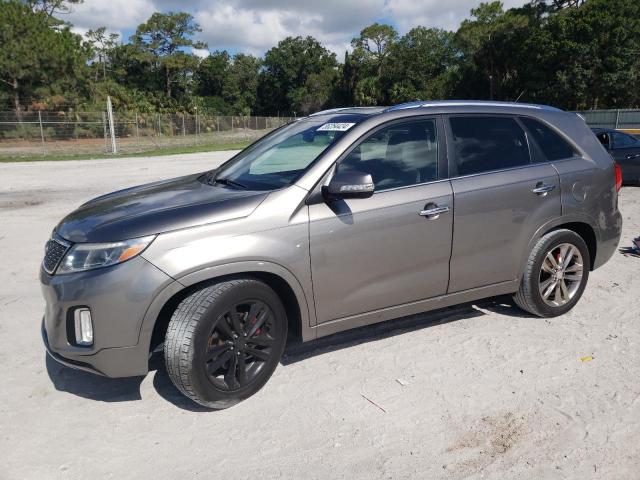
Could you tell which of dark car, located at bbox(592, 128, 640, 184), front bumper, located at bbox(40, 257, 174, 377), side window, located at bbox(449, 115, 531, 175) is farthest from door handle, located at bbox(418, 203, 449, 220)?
dark car, located at bbox(592, 128, 640, 184)

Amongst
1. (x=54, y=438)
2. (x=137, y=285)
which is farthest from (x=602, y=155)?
(x=54, y=438)

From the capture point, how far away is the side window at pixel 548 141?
14.9ft

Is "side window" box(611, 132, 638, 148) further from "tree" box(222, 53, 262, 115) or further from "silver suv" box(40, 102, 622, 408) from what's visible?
"tree" box(222, 53, 262, 115)

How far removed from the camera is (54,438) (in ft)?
10.2

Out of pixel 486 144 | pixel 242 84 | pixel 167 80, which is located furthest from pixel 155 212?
pixel 242 84

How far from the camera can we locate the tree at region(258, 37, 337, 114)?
103312mm

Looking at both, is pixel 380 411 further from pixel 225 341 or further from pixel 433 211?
pixel 433 211

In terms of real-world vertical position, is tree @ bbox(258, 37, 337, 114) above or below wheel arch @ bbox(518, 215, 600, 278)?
above

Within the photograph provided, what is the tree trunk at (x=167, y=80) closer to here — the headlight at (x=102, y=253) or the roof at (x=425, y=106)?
the roof at (x=425, y=106)

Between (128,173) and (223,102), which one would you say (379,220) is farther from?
(223,102)

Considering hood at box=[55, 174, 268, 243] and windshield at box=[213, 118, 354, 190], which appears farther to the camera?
windshield at box=[213, 118, 354, 190]

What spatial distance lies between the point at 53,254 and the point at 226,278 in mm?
1088

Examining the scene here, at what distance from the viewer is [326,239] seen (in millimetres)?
3496

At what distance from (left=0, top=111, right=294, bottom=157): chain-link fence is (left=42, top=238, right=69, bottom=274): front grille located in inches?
1128
